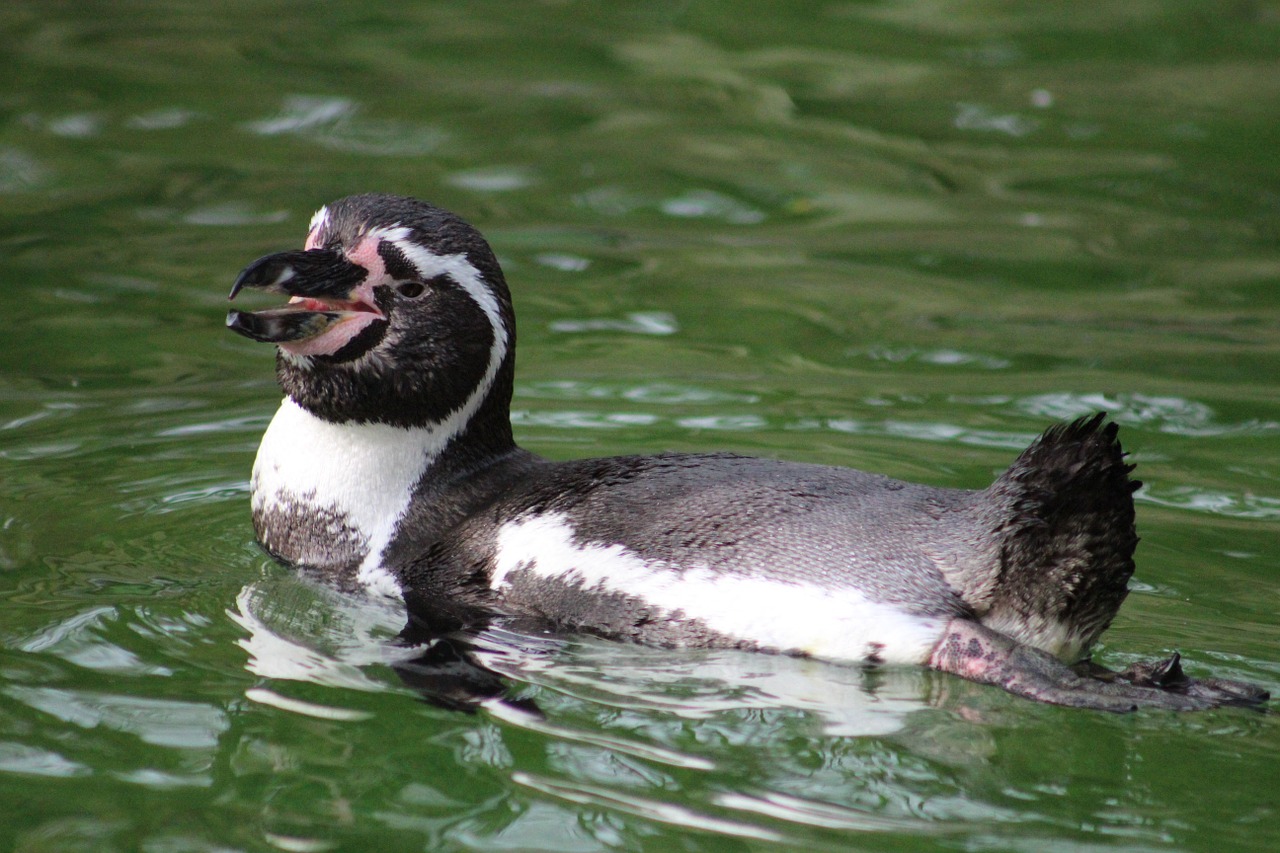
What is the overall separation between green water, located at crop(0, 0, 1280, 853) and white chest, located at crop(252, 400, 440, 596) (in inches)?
5.6

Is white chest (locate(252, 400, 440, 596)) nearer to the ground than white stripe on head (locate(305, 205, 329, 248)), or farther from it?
nearer to the ground

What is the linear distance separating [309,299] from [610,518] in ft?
3.65

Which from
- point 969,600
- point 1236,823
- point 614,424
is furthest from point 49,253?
point 1236,823

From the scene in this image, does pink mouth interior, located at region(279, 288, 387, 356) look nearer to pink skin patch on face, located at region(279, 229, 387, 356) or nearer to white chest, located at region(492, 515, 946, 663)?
pink skin patch on face, located at region(279, 229, 387, 356)

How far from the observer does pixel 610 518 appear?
4.71m

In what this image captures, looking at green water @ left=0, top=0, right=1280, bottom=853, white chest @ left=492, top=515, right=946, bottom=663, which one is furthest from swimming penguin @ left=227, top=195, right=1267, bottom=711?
green water @ left=0, top=0, right=1280, bottom=853

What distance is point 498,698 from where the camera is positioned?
173 inches

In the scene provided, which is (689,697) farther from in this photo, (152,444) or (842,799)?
(152,444)

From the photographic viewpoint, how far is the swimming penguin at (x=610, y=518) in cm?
429

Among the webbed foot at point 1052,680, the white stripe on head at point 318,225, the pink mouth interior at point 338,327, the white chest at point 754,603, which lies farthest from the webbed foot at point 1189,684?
the white stripe on head at point 318,225

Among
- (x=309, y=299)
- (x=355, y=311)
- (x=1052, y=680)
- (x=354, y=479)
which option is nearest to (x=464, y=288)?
(x=355, y=311)

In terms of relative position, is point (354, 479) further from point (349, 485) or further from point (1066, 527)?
point (1066, 527)

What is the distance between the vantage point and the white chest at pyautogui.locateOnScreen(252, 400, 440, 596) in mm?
5180

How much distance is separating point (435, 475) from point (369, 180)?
4.77 m
